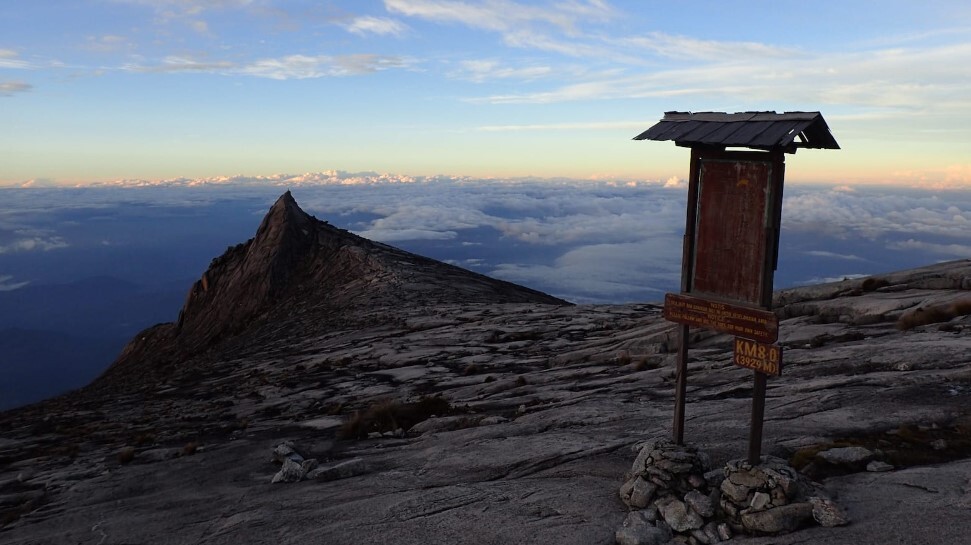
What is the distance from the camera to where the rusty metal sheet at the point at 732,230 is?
11.2 metres

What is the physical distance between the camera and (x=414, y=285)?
2163 inches

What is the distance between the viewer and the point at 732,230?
11.7 m

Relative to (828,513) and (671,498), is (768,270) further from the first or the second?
(671,498)

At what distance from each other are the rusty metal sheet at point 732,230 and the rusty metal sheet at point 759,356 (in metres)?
0.81

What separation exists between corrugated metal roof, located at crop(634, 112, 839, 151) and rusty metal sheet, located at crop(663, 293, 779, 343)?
3.01 m

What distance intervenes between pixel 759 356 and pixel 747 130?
4.04 metres

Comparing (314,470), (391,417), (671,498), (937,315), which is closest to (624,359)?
(391,417)

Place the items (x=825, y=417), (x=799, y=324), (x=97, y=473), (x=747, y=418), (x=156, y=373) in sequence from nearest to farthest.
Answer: (x=825, y=417) → (x=747, y=418) → (x=97, y=473) → (x=799, y=324) → (x=156, y=373)

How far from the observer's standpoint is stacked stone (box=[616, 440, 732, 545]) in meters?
9.85

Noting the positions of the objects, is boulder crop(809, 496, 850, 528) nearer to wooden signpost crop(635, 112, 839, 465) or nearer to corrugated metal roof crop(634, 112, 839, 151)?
wooden signpost crop(635, 112, 839, 465)

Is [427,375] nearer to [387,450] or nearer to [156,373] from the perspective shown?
[387,450]

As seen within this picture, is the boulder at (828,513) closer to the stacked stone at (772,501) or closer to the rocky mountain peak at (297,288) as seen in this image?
the stacked stone at (772,501)

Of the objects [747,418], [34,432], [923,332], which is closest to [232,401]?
[34,432]

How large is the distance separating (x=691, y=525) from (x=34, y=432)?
28076mm
